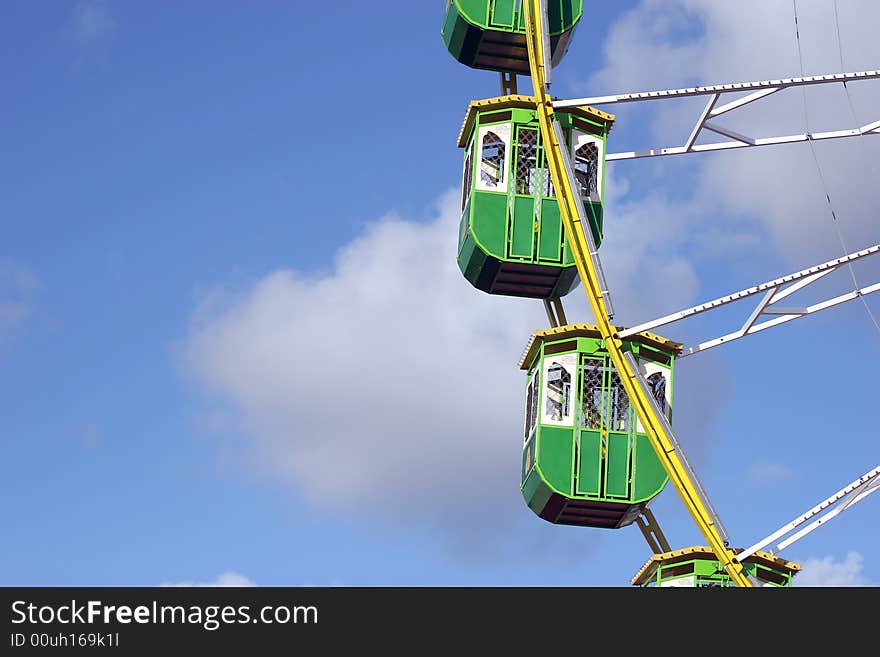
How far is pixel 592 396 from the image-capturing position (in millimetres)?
26406

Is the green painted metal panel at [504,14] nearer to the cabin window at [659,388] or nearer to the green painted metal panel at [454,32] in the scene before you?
the green painted metal panel at [454,32]

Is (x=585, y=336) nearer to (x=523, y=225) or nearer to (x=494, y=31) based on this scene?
(x=523, y=225)

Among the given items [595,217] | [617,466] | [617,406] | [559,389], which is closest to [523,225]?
[595,217]

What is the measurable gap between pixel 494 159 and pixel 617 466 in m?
4.93

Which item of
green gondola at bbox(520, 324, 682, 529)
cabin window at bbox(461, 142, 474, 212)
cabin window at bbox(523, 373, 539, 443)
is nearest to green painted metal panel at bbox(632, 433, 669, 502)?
green gondola at bbox(520, 324, 682, 529)

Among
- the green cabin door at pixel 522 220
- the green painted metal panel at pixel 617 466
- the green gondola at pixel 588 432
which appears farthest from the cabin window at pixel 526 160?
the green painted metal panel at pixel 617 466

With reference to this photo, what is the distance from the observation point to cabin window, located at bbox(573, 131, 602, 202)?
28.3 meters

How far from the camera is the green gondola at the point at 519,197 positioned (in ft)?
90.4

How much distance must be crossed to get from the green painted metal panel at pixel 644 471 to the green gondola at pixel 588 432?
0.01 meters

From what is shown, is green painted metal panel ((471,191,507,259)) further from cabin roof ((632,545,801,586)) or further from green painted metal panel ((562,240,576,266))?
cabin roof ((632,545,801,586))
